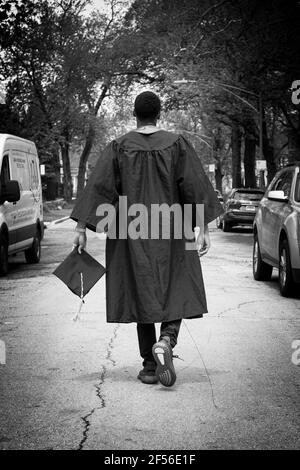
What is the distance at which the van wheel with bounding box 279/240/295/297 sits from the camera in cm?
991

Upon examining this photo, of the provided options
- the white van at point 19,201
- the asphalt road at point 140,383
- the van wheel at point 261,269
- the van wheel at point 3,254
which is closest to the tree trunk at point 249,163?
the white van at point 19,201

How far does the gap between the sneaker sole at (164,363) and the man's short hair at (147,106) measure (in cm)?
151

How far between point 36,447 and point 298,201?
687cm

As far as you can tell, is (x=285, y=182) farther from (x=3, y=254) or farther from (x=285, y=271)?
(x=3, y=254)

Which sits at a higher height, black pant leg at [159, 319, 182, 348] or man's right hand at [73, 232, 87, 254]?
man's right hand at [73, 232, 87, 254]

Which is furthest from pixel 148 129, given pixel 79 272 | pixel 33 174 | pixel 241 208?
pixel 241 208

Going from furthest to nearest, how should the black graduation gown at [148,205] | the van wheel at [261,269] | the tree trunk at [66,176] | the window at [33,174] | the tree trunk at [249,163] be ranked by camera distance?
1. the tree trunk at [66,176]
2. the tree trunk at [249,163]
3. the window at [33,174]
4. the van wheel at [261,269]
5. the black graduation gown at [148,205]

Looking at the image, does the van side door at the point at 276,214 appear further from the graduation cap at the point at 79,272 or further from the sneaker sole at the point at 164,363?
the sneaker sole at the point at 164,363

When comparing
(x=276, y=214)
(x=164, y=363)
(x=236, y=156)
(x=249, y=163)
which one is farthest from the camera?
(x=236, y=156)

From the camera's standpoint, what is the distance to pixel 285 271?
1008 centimetres

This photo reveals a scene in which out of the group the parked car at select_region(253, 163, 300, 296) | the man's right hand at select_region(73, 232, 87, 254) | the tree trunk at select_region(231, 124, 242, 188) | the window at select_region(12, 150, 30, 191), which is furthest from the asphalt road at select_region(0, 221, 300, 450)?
the tree trunk at select_region(231, 124, 242, 188)

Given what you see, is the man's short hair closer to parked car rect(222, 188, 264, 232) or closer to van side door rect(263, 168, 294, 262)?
van side door rect(263, 168, 294, 262)

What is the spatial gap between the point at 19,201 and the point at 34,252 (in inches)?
60.3

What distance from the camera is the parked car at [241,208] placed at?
26375mm
